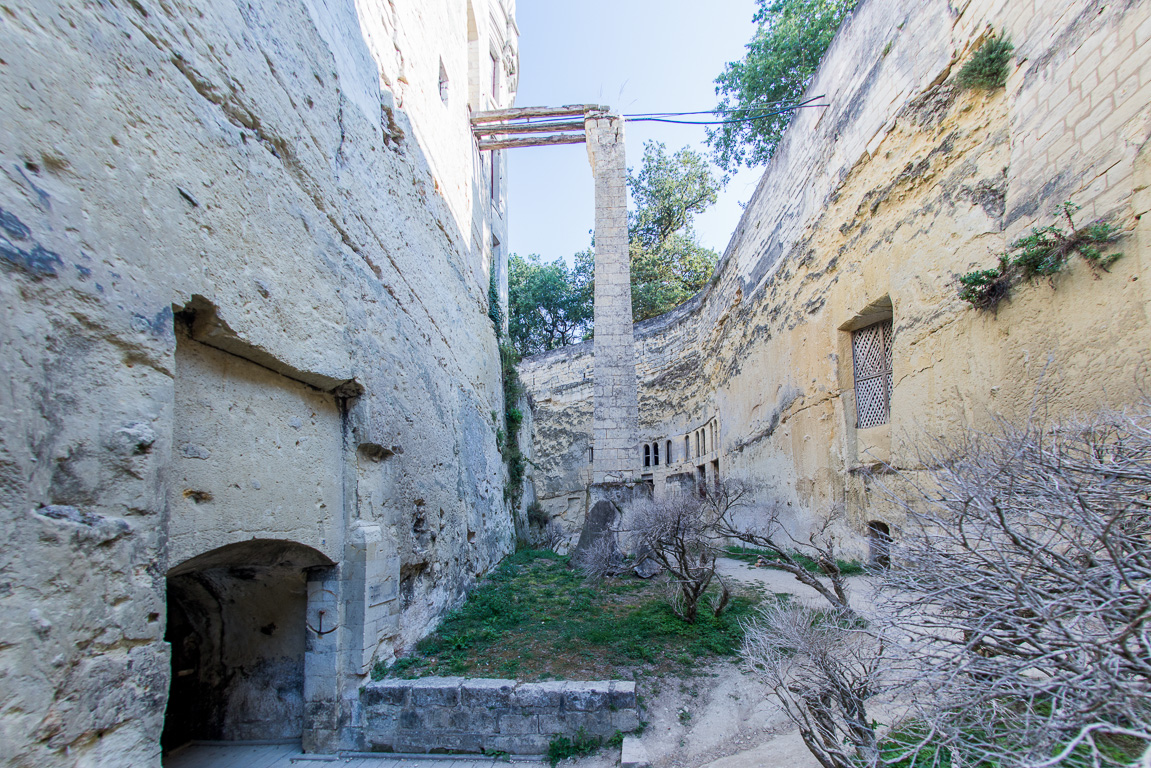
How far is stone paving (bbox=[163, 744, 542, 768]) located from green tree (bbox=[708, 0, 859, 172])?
1358 centimetres

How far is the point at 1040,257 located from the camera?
14.4 ft

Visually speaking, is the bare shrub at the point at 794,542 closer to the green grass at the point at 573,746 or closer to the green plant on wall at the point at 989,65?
the green grass at the point at 573,746

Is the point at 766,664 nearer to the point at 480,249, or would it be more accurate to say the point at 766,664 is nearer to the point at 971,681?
the point at 971,681

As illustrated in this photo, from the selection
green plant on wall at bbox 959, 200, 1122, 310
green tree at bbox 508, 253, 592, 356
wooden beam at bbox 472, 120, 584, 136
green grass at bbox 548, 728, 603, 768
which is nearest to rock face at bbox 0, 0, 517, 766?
green grass at bbox 548, 728, 603, 768

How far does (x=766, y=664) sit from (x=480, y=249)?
8.68 meters

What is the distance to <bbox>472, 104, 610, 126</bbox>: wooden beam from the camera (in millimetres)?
10000

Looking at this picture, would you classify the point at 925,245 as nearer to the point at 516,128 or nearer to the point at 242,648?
the point at 516,128

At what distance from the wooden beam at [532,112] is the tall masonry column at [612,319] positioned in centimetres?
35

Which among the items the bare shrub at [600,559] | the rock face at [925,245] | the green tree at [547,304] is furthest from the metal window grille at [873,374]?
the green tree at [547,304]

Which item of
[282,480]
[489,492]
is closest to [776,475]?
[489,492]

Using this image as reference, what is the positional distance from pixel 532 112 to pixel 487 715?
1022 centimetres

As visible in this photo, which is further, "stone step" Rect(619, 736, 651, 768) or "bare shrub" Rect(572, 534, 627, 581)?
"bare shrub" Rect(572, 534, 627, 581)

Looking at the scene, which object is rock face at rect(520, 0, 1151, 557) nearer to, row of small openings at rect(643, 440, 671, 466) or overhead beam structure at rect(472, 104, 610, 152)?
overhead beam structure at rect(472, 104, 610, 152)

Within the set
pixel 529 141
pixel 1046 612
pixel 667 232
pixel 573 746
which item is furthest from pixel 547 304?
pixel 1046 612
